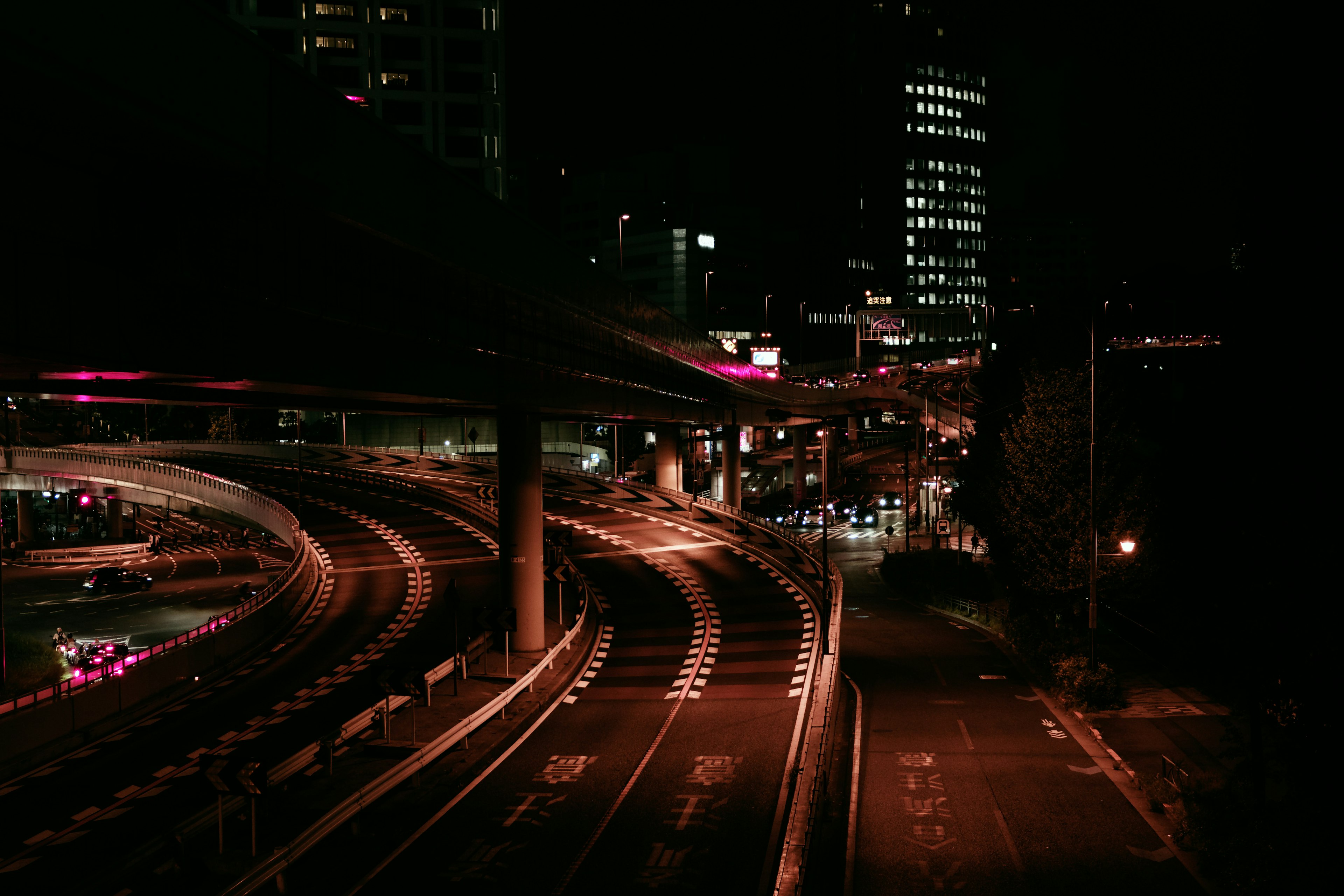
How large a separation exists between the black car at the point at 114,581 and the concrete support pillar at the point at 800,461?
59.7 m

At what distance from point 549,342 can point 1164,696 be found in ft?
64.1

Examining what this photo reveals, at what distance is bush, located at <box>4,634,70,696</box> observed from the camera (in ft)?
89.0

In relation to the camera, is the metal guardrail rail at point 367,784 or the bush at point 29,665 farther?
the bush at point 29,665

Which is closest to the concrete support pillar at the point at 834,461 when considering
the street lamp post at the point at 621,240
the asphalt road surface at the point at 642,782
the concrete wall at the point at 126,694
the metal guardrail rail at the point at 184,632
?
the street lamp post at the point at 621,240

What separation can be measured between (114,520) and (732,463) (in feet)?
175

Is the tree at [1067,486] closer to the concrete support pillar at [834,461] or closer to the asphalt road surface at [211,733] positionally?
the asphalt road surface at [211,733]

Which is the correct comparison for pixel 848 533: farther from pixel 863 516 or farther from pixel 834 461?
pixel 834 461

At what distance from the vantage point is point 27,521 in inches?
3241

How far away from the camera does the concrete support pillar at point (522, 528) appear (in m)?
28.6

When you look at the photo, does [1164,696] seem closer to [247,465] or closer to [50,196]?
[50,196]

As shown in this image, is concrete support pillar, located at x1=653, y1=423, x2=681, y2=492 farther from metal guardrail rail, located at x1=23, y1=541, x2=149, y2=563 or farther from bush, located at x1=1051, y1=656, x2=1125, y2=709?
bush, located at x1=1051, y1=656, x2=1125, y2=709

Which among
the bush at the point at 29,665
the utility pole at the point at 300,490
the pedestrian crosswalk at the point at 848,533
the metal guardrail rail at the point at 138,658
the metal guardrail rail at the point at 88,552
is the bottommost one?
the metal guardrail rail at the point at 88,552

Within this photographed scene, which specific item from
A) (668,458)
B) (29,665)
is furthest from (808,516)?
(29,665)

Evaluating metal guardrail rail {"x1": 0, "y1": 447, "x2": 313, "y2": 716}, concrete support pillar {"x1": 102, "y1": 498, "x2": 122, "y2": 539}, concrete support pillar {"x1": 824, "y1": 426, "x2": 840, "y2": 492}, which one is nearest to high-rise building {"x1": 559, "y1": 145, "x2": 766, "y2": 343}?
concrete support pillar {"x1": 824, "y1": 426, "x2": 840, "y2": 492}
